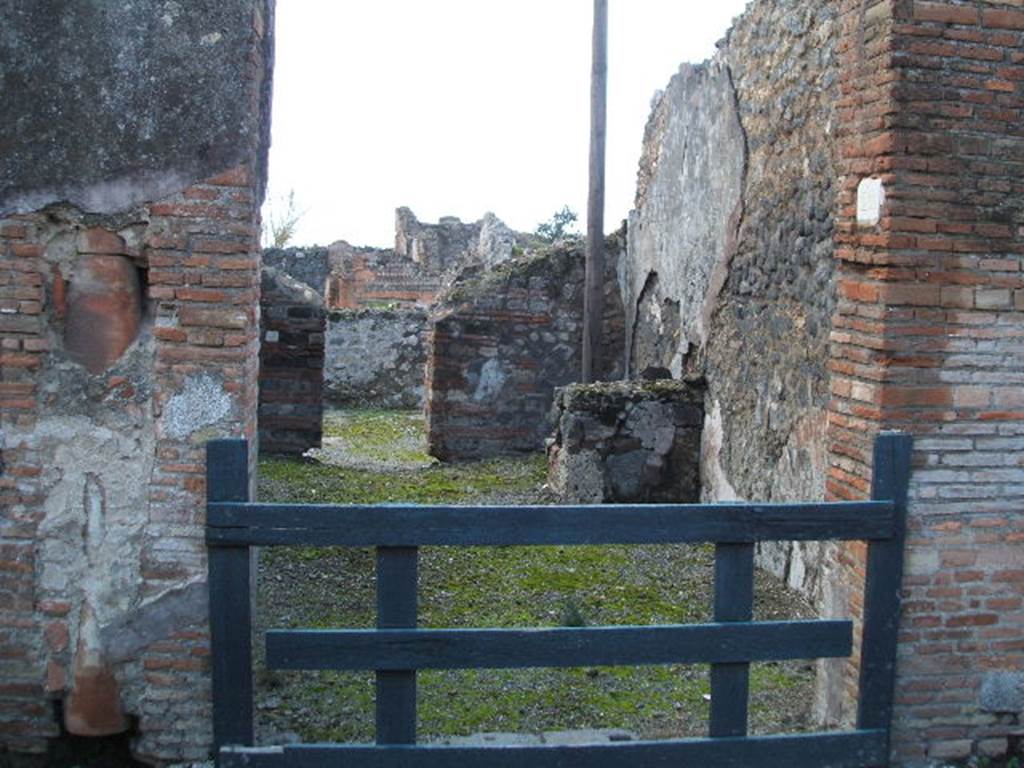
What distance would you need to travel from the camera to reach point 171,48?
3525 mm

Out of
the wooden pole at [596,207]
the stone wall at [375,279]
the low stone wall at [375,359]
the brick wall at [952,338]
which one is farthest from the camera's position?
the stone wall at [375,279]

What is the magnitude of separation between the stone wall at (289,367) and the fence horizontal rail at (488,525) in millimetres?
6839

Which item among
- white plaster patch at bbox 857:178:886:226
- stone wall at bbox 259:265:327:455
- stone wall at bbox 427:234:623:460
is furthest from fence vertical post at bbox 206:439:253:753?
stone wall at bbox 427:234:623:460

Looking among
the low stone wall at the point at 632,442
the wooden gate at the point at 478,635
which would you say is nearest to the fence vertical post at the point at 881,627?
the wooden gate at the point at 478,635

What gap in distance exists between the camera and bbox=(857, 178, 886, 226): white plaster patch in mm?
3792

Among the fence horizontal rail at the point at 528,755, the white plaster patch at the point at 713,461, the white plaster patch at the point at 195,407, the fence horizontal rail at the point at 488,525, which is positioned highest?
the white plaster patch at the point at 195,407

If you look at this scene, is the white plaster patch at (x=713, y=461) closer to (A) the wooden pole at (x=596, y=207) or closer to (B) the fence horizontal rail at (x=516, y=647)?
(A) the wooden pole at (x=596, y=207)

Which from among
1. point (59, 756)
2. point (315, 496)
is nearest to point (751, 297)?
point (315, 496)

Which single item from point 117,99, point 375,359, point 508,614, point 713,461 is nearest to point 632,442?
point 713,461

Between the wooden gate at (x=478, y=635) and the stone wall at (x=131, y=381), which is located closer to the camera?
the wooden gate at (x=478, y=635)

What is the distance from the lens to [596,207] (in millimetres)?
11305

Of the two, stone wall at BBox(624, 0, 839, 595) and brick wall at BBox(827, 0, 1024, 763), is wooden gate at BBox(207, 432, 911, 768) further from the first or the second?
stone wall at BBox(624, 0, 839, 595)

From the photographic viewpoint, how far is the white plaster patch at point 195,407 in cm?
356

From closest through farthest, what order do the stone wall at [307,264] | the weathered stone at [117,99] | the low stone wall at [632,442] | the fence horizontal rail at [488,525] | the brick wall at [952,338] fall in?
the fence horizontal rail at [488,525], the weathered stone at [117,99], the brick wall at [952,338], the low stone wall at [632,442], the stone wall at [307,264]
